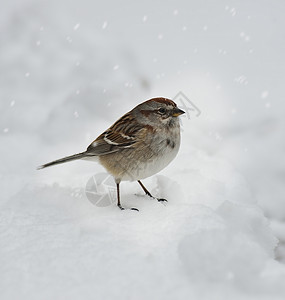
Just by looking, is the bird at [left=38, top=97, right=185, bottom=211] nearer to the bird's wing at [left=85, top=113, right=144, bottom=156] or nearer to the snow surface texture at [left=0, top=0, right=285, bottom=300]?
the bird's wing at [left=85, top=113, right=144, bottom=156]

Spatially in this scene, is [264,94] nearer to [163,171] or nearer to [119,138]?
[163,171]

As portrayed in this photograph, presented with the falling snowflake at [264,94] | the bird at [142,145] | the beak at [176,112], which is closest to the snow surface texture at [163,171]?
the falling snowflake at [264,94]

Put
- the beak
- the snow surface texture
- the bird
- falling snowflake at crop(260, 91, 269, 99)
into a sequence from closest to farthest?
the snow surface texture, the bird, the beak, falling snowflake at crop(260, 91, 269, 99)

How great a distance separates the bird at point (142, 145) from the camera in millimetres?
3916

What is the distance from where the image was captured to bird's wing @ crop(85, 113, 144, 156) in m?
4.06

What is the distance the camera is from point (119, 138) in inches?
164

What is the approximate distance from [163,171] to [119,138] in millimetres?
923

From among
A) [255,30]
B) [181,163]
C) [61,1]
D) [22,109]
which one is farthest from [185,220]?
[61,1]

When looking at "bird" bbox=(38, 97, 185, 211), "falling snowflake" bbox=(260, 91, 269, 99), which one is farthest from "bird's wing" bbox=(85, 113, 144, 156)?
"falling snowflake" bbox=(260, 91, 269, 99)

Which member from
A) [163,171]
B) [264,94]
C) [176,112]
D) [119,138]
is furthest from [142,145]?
[264,94]

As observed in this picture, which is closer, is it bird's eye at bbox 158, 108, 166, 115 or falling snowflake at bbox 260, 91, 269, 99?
bird's eye at bbox 158, 108, 166, 115

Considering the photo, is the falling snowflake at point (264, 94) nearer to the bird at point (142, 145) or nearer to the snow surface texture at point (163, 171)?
the snow surface texture at point (163, 171)

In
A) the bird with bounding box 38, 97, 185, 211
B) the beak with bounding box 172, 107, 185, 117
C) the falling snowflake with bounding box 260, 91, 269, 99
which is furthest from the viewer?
the falling snowflake with bounding box 260, 91, 269, 99

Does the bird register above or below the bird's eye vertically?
below
